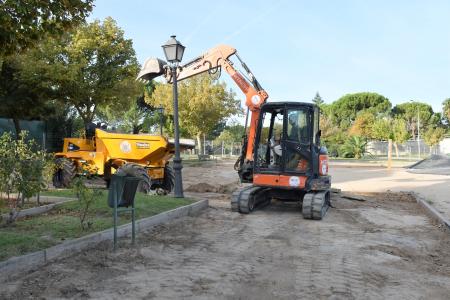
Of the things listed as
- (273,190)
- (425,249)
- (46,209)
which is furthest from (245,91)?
(425,249)

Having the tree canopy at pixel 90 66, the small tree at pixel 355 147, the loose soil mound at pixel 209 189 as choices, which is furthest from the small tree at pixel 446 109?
the loose soil mound at pixel 209 189

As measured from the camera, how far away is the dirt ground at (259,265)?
5066 mm

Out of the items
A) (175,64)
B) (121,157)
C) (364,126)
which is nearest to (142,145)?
(121,157)

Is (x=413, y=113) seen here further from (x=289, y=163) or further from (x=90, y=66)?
(x=289, y=163)

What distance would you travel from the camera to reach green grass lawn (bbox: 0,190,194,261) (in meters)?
6.11

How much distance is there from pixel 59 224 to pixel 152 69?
7996 mm

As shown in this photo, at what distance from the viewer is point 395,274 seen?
19.5ft

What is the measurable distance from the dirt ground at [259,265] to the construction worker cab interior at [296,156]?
4.22 ft

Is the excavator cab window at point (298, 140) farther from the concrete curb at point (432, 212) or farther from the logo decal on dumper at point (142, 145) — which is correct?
the logo decal on dumper at point (142, 145)

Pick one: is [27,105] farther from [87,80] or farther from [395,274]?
[395,274]

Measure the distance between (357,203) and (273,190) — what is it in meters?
2.81

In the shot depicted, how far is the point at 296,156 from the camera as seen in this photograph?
11156mm

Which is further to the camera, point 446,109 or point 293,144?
point 446,109

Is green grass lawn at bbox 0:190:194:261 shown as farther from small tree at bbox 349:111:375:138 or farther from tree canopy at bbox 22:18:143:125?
small tree at bbox 349:111:375:138
